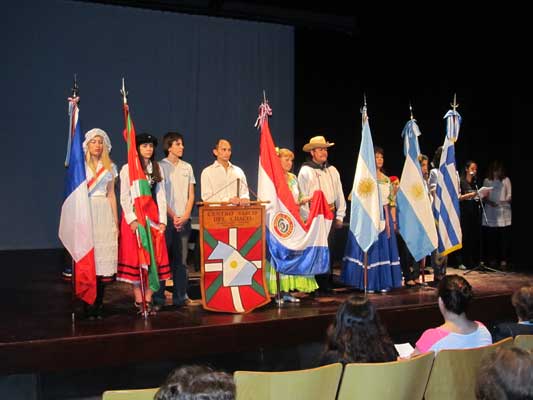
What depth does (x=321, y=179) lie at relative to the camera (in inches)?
208

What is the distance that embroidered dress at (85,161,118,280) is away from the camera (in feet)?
13.9

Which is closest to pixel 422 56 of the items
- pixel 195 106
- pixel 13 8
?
pixel 195 106

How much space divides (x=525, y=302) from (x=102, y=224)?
266 centimetres

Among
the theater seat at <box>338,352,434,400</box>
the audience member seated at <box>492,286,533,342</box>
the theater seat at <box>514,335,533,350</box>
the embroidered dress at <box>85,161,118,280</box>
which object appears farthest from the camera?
the embroidered dress at <box>85,161,118,280</box>

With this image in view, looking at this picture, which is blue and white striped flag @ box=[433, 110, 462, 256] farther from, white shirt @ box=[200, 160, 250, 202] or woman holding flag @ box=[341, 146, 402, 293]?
white shirt @ box=[200, 160, 250, 202]

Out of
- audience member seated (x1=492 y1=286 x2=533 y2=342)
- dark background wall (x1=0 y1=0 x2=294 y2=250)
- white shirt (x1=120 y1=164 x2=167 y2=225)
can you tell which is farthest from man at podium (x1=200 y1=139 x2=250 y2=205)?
dark background wall (x1=0 y1=0 x2=294 y2=250)

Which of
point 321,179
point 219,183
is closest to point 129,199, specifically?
point 219,183

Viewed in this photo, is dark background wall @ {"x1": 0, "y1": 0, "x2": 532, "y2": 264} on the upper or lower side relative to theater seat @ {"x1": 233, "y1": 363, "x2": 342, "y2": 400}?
upper

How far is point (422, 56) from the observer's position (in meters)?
8.95

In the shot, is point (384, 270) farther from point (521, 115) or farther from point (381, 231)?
point (521, 115)

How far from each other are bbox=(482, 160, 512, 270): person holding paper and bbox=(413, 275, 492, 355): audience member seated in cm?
497

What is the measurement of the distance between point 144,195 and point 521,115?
5.18 m

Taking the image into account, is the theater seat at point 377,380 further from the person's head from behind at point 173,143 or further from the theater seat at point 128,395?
the person's head from behind at point 173,143

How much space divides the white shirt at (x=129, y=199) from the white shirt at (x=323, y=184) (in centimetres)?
128
